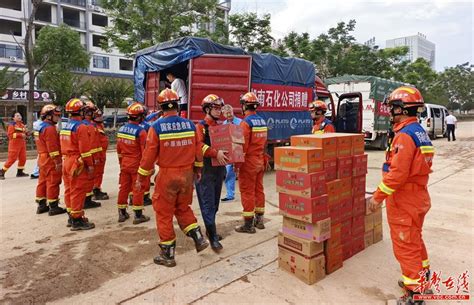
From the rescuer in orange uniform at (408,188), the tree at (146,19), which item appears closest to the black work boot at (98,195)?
the rescuer in orange uniform at (408,188)

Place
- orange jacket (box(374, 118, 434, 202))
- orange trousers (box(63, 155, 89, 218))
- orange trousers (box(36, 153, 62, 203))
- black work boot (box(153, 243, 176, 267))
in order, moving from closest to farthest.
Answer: orange jacket (box(374, 118, 434, 202)) → black work boot (box(153, 243, 176, 267)) → orange trousers (box(63, 155, 89, 218)) → orange trousers (box(36, 153, 62, 203))

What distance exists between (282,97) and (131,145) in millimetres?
4570

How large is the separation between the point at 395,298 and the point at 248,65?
574 cm

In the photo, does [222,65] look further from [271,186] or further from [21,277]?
[21,277]

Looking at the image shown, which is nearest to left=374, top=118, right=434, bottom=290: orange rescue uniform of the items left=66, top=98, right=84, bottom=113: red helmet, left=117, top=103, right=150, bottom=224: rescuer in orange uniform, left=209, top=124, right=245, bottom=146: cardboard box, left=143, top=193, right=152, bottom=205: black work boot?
left=209, top=124, right=245, bottom=146: cardboard box

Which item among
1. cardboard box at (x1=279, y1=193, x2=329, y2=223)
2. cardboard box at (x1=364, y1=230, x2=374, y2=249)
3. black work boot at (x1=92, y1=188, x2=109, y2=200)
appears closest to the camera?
cardboard box at (x1=279, y1=193, x2=329, y2=223)

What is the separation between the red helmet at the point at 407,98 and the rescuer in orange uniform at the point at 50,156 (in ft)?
16.2

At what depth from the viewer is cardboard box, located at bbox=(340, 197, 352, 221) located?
3691 millimetres

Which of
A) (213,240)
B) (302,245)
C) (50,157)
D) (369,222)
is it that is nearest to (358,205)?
(369,222)

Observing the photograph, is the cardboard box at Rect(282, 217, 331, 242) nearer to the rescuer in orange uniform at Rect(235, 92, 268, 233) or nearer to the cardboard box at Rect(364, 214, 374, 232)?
the cardboard box at Rect(364, 214, 374, 232)

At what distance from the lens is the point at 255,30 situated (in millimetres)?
20438

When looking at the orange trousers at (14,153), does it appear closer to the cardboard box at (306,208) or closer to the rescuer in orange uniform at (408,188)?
the cardboard box at (306,208)

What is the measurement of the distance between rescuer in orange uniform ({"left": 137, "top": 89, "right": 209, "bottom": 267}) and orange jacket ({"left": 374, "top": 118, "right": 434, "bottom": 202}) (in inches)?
76.6

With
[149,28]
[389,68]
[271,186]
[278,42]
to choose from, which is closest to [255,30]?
[278,42]
